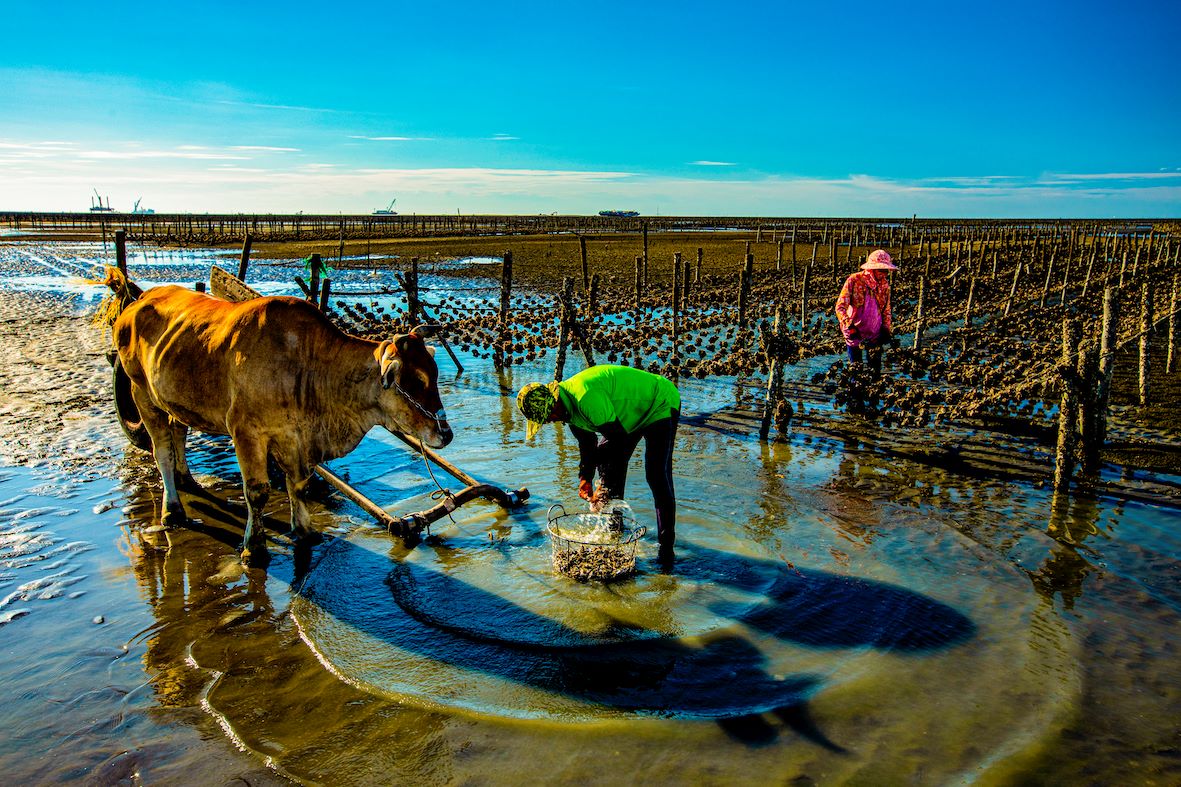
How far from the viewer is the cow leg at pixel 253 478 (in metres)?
5.86

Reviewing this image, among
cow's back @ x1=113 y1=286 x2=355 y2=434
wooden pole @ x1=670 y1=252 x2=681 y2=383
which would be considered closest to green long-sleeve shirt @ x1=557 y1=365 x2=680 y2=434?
cow's back @ x1=113 y1=286 x2=355 y2=434

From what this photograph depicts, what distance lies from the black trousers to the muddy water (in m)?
0.54

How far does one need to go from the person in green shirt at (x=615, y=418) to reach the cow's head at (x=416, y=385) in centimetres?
67

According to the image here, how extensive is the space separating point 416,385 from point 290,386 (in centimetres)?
109

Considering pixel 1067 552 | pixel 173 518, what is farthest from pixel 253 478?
pixel 1067 552

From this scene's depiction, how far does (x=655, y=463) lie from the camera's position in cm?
600

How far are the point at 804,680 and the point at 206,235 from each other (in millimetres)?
71098

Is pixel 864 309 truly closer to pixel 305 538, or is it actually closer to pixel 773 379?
pixel 773 379

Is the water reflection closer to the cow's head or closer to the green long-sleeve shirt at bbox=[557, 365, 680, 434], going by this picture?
the green long-sleeve shirt at bbox=[557, 365, 680, 434]

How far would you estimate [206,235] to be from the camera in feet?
211

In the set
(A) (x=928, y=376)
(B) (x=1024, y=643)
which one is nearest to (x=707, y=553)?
(B) (x=1024, y=643)

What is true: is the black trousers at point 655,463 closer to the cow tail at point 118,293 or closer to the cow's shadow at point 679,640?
the cow's shadow at point 679,640

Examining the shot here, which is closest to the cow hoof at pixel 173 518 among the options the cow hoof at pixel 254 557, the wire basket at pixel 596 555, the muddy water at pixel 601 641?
Answer: the muddy water at pixel 601 641

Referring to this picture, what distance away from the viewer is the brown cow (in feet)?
18.1
